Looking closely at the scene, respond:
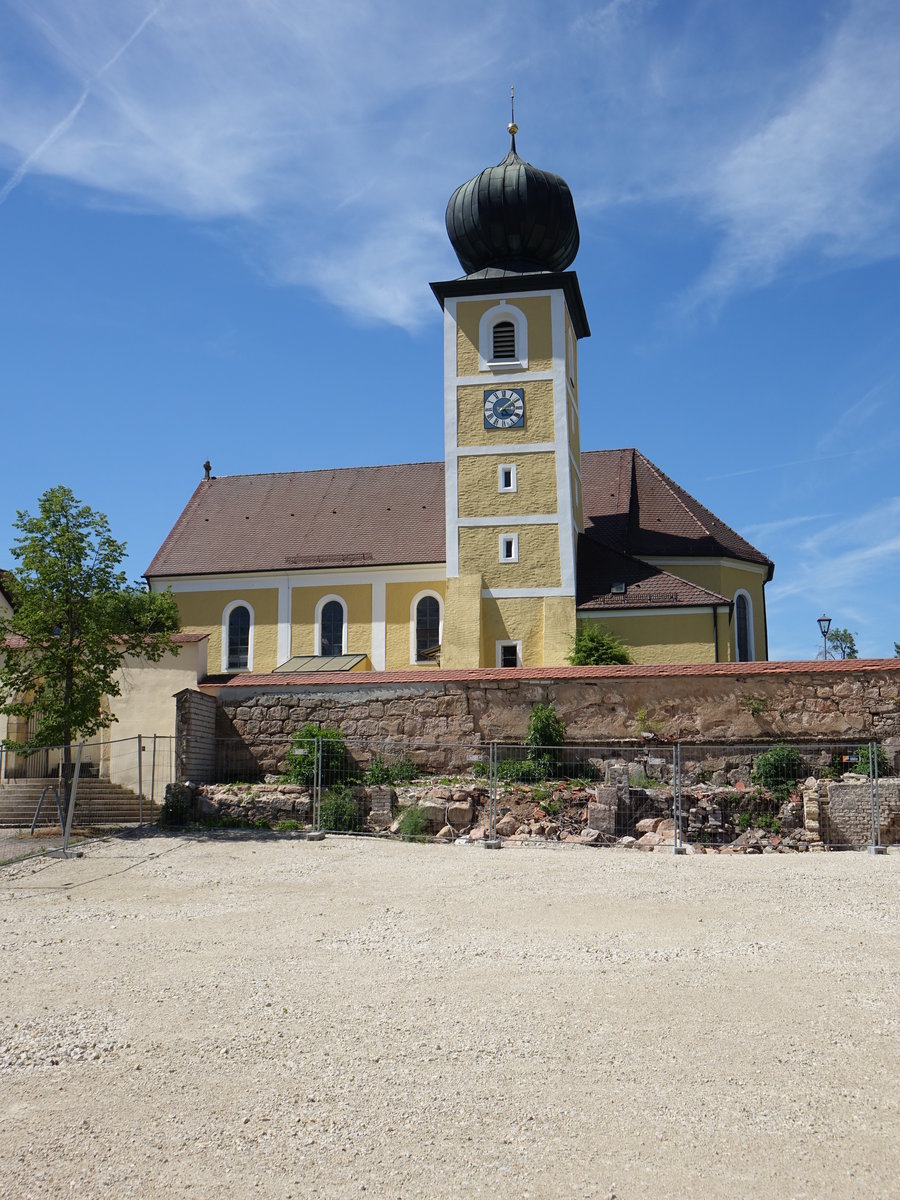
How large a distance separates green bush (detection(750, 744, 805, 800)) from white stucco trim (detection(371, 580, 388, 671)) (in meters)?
14.6

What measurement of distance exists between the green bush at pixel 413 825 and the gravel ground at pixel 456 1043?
456 cm

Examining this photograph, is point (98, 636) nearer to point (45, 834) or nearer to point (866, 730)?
point (45, 834)

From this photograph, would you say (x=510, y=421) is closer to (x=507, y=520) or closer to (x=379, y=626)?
(x=507, y=520)

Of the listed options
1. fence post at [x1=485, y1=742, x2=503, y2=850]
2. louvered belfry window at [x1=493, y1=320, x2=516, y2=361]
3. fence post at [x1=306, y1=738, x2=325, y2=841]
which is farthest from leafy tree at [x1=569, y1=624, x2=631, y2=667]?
fence post at [x1=485, y1=742, x2=503, y2=850]

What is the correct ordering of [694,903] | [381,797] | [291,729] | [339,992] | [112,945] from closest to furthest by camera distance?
1. [339,992]
2. [112,945]
3. [694,903]
4. [381,797]
5. [291,729]

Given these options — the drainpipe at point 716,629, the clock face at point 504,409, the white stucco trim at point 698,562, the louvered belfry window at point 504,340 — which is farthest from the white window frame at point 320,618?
the drainpipe at point 716,629

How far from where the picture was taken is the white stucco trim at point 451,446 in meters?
28.5

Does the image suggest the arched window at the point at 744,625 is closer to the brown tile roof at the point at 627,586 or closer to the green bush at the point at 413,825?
the brown tile roof at the point at 627,586

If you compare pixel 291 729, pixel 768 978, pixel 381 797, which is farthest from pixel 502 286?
pixel 768 978

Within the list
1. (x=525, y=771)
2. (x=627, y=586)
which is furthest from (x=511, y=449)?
(x=525, y=771)

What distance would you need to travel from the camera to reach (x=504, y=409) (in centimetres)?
2912

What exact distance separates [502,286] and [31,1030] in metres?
25.6

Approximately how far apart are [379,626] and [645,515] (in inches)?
329

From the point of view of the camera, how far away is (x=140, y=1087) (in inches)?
229
